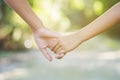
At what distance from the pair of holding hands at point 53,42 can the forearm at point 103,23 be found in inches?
2.8

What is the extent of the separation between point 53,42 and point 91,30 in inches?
7.0

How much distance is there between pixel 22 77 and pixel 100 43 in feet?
2.51

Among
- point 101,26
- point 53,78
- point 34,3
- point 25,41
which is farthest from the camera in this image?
point 25,41

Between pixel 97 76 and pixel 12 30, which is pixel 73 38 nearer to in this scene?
pixel 97 76

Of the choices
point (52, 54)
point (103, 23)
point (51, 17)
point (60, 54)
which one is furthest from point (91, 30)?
point (51, 17)

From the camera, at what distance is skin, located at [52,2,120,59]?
1.82 m

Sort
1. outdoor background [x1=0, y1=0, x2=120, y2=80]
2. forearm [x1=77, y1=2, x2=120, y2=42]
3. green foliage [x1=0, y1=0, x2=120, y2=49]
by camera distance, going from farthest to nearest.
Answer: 1. green foliage [x1=0, y1=0, x2=120, y2=49]
2. outdoor background [x1=0, y1=0, x2=120, y2=80]
3. forearm [x1=77, y1=2, x2=120, y2=42]

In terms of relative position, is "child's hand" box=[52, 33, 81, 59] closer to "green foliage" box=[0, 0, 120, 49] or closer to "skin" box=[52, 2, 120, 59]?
"skin" box=[52, 2, 120, 59]

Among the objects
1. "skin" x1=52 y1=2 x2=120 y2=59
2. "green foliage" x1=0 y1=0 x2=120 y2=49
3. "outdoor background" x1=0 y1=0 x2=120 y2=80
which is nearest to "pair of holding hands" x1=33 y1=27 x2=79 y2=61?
"skin" x1=52 y1=2 x2=120 y2=59

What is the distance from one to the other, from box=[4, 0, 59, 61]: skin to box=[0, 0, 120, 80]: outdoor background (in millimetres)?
1095

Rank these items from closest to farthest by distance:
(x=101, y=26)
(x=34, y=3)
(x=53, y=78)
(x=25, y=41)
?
(x=101, y=26)
(x=53, y=78)
(x=34, y=3)
(x=25, y=41)

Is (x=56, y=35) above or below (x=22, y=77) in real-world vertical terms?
below

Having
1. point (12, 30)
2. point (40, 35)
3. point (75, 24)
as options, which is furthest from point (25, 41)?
point (40, 35)

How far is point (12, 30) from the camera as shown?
3.55 metres
